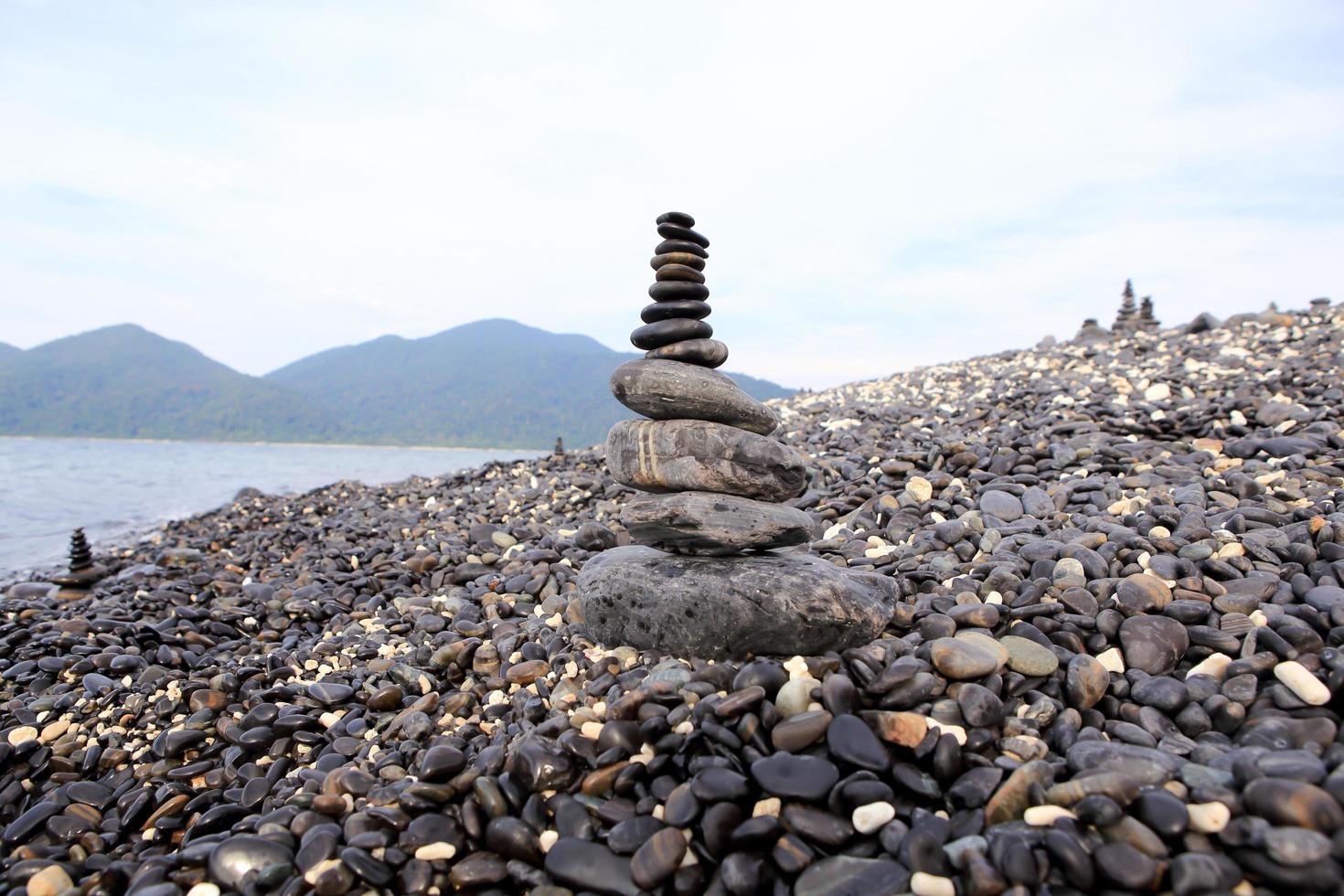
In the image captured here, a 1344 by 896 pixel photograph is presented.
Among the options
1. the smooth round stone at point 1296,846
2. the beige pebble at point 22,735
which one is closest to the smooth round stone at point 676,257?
the smooth round stone at point 1296,846

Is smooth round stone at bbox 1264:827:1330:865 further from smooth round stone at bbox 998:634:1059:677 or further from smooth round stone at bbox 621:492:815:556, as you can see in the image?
smooth round stone at bbox 621:492:815:556

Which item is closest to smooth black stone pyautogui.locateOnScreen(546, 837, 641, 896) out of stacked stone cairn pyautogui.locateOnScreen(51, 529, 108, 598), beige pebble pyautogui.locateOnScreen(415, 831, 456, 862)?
beige pebble pyautogui.locateOnScreen(415, 831, 456, 862)

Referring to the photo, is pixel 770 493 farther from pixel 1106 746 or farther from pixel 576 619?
pixel 1106 746

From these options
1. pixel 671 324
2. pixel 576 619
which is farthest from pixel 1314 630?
pixel 576 619

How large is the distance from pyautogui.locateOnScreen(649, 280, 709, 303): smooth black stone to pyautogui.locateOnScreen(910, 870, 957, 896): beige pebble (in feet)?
13.7

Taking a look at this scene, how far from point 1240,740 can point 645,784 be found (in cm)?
300

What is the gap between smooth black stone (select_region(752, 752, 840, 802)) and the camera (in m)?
3.31

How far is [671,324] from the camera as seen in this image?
5.54m

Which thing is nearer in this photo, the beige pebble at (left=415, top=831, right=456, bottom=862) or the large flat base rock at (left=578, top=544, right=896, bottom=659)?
the beige pebble at (left=415, top=831, right=456, bottom=862)

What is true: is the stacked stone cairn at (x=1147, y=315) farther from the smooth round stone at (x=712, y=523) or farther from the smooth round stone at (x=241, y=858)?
the smooth round stone at (x=241, y=858)

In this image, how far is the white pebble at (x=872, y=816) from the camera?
3158mm

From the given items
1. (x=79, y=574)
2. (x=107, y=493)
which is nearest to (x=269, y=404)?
(x=107, y=493)

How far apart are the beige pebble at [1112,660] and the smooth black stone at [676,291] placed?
3.80 meters

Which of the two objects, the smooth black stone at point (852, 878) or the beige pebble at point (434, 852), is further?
the beige pebble at point (434, 852)
